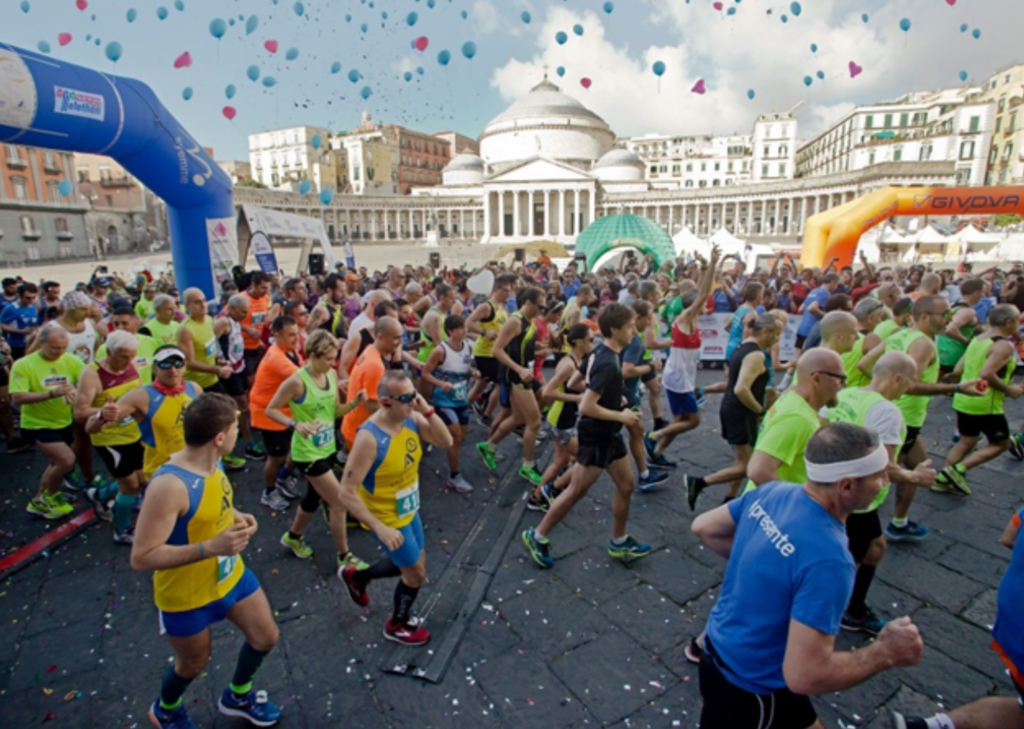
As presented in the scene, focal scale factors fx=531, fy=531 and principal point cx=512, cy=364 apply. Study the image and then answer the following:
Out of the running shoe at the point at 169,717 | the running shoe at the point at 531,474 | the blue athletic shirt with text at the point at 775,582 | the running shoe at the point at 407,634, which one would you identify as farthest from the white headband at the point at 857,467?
the running shoe at the point at 531,474

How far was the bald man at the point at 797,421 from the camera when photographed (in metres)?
2.72

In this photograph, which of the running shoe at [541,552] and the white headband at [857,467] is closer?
the white headband at [857,467]

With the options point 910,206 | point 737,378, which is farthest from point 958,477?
point 910,206

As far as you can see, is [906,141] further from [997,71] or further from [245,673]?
[245,673]

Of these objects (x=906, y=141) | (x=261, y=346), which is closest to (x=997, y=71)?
(x=906, y=141)

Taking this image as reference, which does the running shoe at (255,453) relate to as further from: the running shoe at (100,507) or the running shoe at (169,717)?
the running shoe at (169,717)

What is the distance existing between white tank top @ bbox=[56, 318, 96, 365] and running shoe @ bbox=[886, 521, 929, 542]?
755 cm

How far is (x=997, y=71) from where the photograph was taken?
50656mm

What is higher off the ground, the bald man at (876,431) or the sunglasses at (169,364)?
the sunglasses at (169,364)

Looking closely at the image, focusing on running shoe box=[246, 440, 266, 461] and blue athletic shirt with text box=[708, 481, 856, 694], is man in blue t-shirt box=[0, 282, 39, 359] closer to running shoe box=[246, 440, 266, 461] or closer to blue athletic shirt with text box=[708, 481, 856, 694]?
running shoe box=[246, 440, 266, 461]

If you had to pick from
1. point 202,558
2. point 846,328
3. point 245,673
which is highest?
point 846,328

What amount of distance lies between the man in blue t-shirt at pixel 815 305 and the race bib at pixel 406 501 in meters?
6.55

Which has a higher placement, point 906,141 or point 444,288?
point 906,141

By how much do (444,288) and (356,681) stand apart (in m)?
4.48
